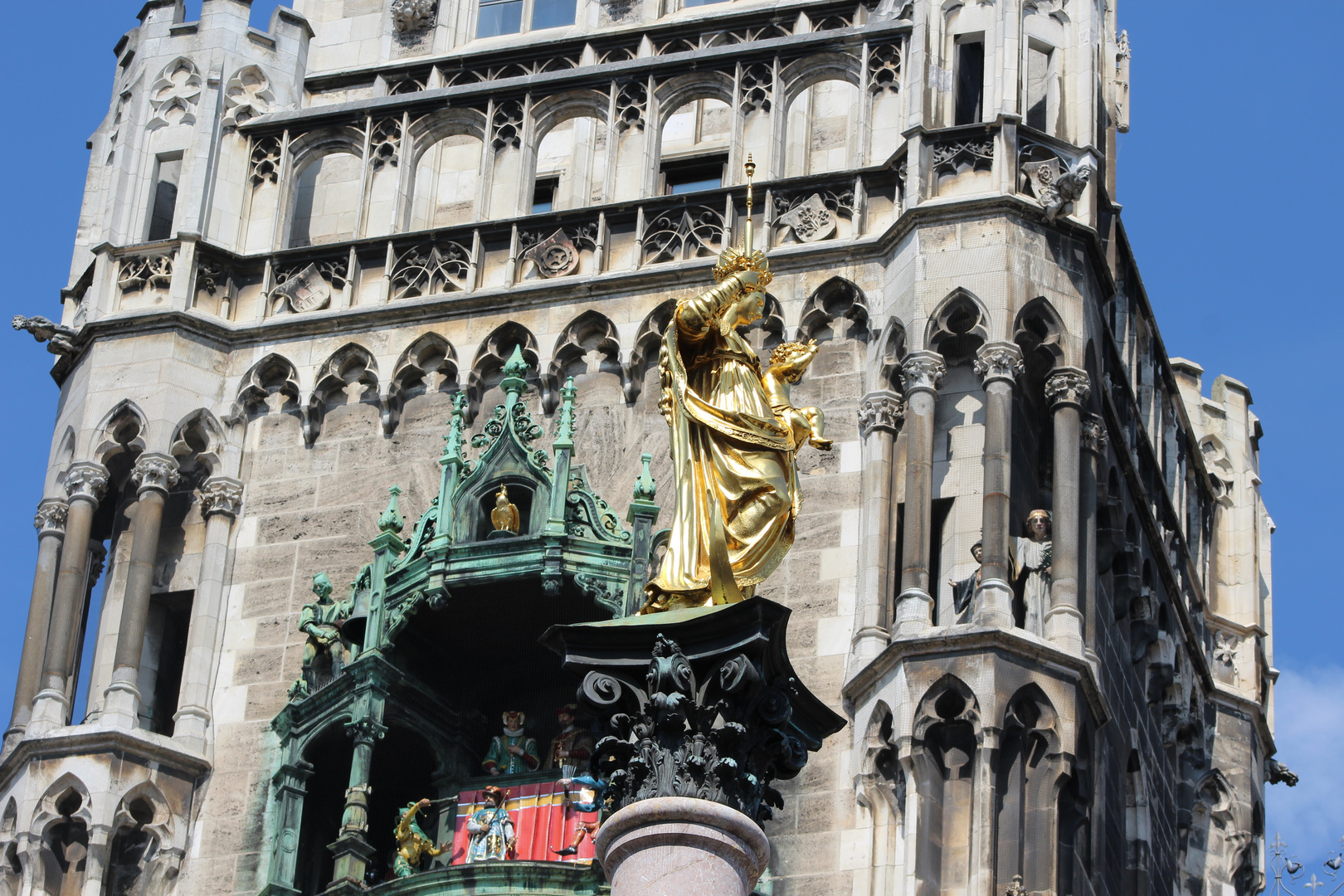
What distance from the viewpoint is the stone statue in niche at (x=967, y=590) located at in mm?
24891

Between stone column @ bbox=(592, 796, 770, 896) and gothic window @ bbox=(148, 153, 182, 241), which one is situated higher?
gothic window @ bbox=(148, 153, 182, 241)

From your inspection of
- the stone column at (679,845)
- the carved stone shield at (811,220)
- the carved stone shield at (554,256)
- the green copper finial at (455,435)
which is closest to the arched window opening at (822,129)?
the carved stone shield at (811,220)

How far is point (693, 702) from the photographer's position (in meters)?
18.6

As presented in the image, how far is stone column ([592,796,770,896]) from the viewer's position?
1805 cm

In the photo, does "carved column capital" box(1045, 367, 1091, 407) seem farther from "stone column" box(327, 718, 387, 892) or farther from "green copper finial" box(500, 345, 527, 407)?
"stone column" box(327, 718, 387, 892)

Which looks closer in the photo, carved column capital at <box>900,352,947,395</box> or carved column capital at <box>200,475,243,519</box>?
carved column capital at <box>900,352,947,395</box>

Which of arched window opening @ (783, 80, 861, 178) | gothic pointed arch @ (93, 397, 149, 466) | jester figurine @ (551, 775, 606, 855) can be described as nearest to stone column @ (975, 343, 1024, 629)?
jester figurine @ (551, 775, 606, 855)

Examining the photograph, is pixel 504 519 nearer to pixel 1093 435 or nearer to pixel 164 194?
pixel 1093 435

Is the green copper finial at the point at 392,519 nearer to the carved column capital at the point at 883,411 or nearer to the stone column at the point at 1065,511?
the carved column capital at the point at 883,411

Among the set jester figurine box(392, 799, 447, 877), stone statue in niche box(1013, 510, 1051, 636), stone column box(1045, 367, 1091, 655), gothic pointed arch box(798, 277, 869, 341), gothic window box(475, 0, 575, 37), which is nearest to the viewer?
stone column box(1045, 367, 1091, 655)

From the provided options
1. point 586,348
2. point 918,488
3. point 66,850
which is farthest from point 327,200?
point 918,488

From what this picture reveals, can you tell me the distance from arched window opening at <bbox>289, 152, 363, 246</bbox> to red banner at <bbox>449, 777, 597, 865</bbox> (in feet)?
19.5

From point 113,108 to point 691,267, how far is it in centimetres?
612

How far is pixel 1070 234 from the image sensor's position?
2677cm
